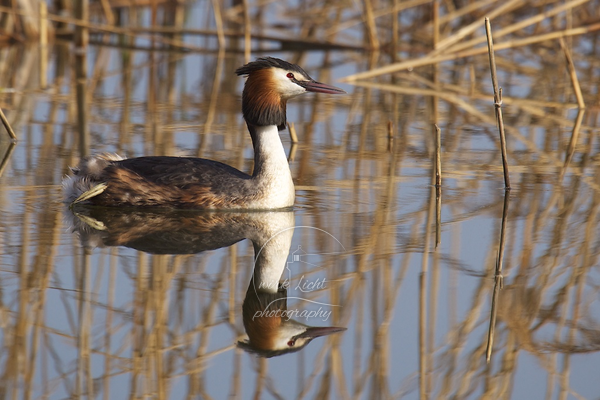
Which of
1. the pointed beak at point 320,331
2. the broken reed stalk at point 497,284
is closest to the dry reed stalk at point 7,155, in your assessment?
the pointed beak at point 320,331

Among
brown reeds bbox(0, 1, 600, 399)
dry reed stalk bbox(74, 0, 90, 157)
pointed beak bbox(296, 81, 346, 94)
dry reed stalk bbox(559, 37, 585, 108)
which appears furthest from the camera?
dry reed stalk bbox(559, 37, 585, 108)

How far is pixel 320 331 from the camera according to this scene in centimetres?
461

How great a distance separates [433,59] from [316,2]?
591cm

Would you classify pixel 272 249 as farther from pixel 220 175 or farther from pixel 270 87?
pixel 270 87

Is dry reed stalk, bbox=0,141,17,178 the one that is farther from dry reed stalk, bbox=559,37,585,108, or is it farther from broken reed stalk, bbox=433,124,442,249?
dry reed stalk, bbox=559,37,585,108

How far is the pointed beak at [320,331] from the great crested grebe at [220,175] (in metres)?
2.05

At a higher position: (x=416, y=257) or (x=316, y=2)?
(x=316, y=2)

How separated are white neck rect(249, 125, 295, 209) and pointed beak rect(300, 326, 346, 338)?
2042 millimetres

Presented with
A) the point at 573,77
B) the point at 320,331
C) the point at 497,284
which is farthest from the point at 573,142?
the point at 320,331

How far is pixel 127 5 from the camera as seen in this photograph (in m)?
15.6

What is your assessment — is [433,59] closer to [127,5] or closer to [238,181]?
[238,181]

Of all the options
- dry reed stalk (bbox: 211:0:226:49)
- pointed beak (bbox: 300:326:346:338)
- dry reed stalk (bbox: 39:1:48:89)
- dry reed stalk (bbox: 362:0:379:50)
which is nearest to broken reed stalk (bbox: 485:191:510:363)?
pointed beak (bbox: 300:326:346:338)

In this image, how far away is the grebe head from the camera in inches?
264

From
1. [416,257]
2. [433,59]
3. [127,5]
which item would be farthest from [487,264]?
[127,5]
